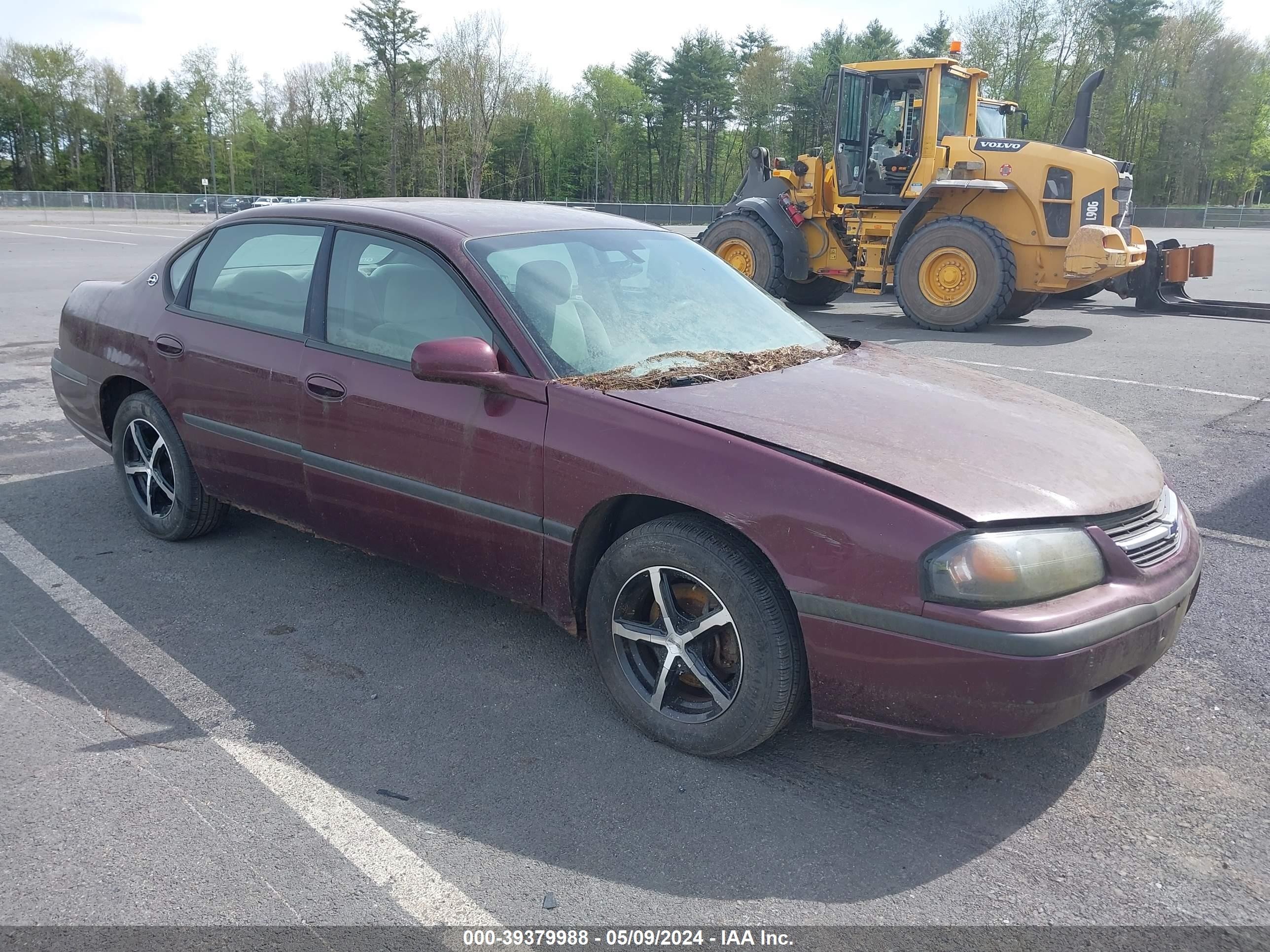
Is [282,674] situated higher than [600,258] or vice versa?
[600,258]

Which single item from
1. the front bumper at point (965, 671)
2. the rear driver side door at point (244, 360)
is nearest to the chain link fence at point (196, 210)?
the rear driver side door at point (244, 360)

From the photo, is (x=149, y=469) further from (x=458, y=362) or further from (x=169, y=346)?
(x=458, y=362)

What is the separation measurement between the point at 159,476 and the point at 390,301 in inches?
67.7

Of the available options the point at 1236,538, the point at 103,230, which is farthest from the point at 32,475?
the point at 103,230

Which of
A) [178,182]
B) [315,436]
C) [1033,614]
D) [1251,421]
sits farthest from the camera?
[178,182]

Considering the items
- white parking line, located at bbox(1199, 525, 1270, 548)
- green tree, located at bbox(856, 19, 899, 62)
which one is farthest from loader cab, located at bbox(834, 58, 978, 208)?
green tree, located at bbox(856, 19, 899, 62)

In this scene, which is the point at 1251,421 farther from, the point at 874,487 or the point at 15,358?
the point at 15,358

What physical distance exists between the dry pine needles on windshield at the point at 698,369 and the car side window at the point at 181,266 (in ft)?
7.54

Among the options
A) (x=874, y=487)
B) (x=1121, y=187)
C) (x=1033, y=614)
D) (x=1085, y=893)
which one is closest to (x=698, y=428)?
(x=874, y=487)

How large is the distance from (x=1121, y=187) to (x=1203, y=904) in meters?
11.8

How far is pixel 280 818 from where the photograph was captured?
2.56 meters

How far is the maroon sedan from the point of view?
2.47 m

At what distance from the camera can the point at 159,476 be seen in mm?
4543

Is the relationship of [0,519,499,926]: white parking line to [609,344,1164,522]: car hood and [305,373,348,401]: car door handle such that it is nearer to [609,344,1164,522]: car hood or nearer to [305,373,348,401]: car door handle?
[305,373,348,401]: car door handle
